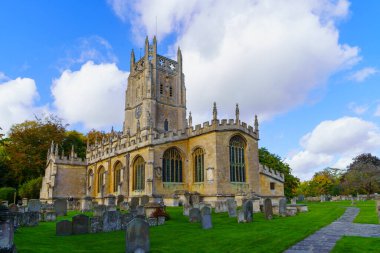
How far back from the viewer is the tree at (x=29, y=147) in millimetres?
42406

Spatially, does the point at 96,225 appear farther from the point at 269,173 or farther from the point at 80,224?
the point at 269,173

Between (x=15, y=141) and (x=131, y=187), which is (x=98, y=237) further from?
(x=15, y=141)

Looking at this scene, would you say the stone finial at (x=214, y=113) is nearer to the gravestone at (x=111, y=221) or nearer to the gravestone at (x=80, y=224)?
the gravestone at (x=111, y=221)

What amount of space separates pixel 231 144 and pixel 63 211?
13.6 metres

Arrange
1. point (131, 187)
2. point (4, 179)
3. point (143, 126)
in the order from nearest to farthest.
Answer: point (131, 187) < point (4, 179) < point (143, 126)

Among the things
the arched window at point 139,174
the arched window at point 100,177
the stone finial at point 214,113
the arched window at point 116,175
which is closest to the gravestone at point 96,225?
the stone finial at point 214,113

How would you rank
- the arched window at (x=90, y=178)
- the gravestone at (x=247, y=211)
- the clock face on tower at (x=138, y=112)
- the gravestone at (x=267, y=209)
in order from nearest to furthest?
1. the gravestone at (x=247, y=211)
2. the gravestone at (x=267, y=209)
3. the arched window at (x=90, y=178)
4. the clock face on tower at (x=138, y=112)

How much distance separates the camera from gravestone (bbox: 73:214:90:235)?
1200 centimetres

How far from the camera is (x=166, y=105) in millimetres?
48344

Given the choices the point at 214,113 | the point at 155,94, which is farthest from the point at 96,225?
the point at 155,94

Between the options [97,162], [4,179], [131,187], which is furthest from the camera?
[4,179]

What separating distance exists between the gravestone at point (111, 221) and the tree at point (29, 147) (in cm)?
3400

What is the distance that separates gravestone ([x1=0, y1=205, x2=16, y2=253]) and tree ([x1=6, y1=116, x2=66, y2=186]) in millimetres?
38965

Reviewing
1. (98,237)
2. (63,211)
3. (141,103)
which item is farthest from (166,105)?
(98,237)
